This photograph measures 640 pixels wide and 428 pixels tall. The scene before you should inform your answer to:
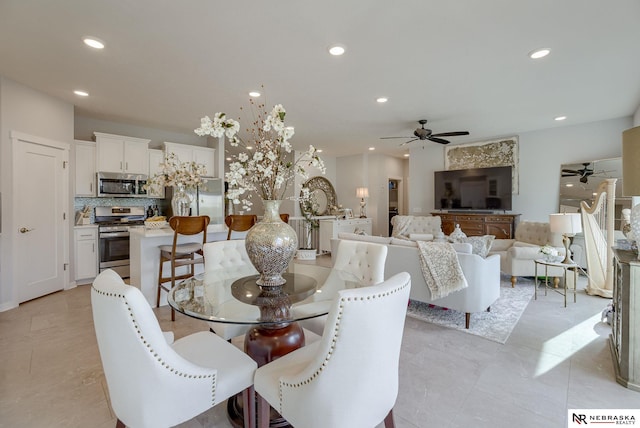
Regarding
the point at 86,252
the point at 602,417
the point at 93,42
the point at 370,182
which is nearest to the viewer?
the point at 602,417

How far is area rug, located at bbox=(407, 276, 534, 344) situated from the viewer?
2869 mm

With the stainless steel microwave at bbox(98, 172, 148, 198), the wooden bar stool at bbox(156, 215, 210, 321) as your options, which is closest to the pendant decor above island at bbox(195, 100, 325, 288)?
the wooden bar stool at bbox(156, 215, 210, 321)

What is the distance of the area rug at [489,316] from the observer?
2.87m

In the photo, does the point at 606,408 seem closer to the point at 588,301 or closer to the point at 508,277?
the point at 588,301

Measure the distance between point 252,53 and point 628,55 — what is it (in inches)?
144

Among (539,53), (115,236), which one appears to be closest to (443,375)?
(539,53)

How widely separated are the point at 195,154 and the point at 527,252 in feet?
19.7

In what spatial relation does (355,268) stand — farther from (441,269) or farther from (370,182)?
(370,182)

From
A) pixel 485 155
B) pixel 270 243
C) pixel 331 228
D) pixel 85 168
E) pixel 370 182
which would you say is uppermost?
pixel 485 155

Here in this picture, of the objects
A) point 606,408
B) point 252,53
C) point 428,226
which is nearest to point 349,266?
point 606,408

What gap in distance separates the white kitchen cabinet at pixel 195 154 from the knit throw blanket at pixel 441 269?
4.73 m

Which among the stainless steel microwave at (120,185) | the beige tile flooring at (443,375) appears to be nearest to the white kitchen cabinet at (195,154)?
the stainless steel microwave at (120,185)

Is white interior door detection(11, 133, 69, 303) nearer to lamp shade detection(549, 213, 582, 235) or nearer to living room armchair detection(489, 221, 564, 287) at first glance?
living room armchair detection(489, 221, 564, 287)

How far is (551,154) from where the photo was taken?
572 centimetres
